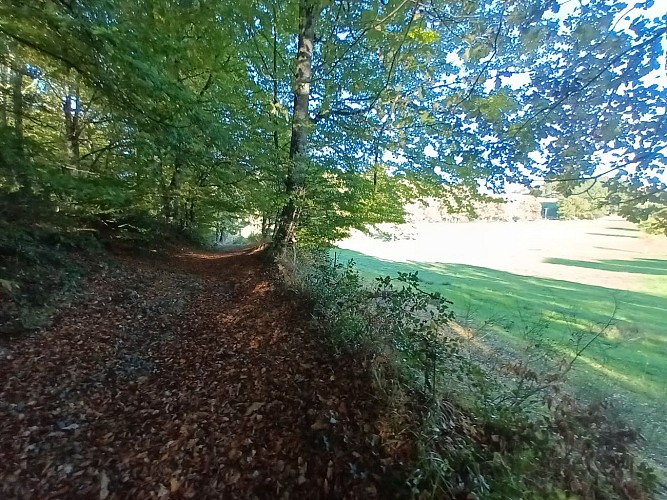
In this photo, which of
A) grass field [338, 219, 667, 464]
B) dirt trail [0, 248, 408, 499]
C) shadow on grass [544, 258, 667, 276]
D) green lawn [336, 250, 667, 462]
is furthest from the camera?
shadow on grass [544, 258, 667, 276]

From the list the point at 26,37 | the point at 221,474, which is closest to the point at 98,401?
the point at 221,474

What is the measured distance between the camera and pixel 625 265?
395 inches

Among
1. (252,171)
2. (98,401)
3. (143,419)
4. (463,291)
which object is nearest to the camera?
(143,419)

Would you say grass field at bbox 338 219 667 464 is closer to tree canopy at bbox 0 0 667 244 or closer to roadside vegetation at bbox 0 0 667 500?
roadside vegetation at bbox 0 0 667 500

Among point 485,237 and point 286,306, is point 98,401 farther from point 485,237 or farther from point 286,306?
point 485,237

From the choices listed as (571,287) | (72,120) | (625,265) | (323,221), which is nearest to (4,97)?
(72,120)

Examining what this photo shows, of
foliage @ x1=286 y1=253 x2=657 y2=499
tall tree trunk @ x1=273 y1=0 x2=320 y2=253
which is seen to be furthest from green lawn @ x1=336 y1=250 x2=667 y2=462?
tall tree trunk @ x1=273 y1=0 x2=320 y2=253

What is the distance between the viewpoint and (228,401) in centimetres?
319

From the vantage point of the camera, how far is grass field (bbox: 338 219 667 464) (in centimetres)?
442

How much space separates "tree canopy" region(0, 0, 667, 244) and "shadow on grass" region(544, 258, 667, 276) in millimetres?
4733

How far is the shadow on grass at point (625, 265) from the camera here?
25.8ft

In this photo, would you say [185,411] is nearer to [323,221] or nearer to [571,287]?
[323,221]

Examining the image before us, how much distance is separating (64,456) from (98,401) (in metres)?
0.70

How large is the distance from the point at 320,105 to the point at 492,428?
28.4 feet
